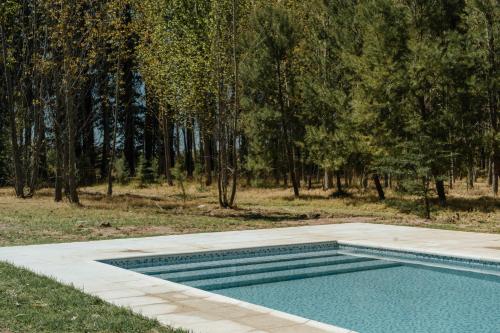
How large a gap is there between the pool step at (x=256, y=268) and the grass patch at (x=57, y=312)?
265 cm

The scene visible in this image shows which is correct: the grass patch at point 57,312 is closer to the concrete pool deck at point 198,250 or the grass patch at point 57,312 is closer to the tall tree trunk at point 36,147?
the concrete pool deck at point 198,250

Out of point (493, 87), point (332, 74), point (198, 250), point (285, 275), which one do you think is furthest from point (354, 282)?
point (332, 74)

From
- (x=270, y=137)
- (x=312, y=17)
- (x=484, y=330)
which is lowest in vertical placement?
(x=484, y=330)


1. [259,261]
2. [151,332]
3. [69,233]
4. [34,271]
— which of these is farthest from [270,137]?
[151,332]

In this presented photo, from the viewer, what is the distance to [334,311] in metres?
8.20

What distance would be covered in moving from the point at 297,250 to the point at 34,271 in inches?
228

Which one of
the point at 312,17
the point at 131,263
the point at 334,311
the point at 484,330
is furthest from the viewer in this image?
the point at 312,17

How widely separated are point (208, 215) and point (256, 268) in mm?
10224

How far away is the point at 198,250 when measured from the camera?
12000 mm

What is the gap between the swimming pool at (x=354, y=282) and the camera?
25.5 feet

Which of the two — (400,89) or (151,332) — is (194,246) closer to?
(151,332)

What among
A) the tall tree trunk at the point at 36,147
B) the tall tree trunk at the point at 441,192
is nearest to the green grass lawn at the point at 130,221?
the tall tree trunk at the point at 441,192

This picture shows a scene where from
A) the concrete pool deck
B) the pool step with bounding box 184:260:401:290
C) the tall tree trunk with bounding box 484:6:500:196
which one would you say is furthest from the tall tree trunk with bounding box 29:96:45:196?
the tall tree trunk with bounding box 484:6:500:196

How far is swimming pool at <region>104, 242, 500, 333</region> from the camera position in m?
7.78
